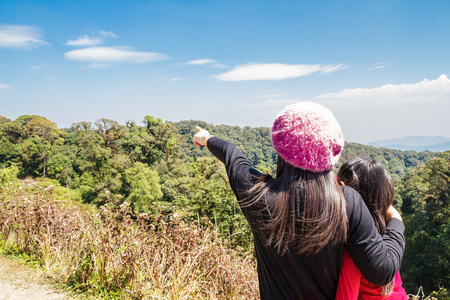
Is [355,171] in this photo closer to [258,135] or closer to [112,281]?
[112,281]

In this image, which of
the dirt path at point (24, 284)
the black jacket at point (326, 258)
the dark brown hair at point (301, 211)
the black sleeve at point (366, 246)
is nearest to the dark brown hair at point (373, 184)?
the black jacket at point (326, 258)

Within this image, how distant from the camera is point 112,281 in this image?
2.55m

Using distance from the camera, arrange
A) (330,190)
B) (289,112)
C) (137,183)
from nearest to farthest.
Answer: (330,190), (289,112), (137,183)

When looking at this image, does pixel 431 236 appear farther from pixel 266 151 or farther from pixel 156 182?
pixel 266 151

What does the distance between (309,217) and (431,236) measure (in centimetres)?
2725

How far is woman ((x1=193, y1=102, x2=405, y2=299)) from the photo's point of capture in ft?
2.64

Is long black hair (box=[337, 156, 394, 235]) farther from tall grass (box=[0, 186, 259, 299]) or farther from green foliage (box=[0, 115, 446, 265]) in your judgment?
green foliage (box=[0, 115, 446, 265])

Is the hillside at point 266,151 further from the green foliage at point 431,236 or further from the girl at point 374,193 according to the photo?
the girl at point 374,193

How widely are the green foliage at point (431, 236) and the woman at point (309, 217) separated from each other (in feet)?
75.1

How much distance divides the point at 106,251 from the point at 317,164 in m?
2.46

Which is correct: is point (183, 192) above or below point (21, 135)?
below

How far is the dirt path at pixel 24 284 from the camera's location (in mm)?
2599

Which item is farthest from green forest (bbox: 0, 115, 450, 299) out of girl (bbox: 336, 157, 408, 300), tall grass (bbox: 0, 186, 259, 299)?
girl (bbox: 336, 157, 408, 300)

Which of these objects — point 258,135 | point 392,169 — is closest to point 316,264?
point 392,169
